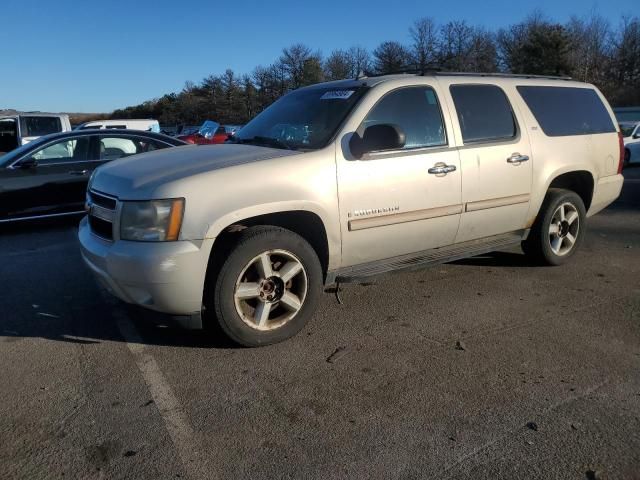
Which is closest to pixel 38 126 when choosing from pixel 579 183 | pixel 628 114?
pixel 579 183

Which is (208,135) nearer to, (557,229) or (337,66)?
(557,229)

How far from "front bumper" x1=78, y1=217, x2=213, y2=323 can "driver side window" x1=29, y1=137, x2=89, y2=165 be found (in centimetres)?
513

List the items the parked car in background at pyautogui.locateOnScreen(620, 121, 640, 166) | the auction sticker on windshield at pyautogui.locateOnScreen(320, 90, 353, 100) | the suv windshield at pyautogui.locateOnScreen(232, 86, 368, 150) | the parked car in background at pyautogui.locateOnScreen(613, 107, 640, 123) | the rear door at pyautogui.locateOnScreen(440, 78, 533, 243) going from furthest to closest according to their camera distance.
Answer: the parked car in background at pyautogui.locateOnScreen(613, 107, 640, 123), the parked car in background at pyautogui.locateOnScreen(620, 121, 640, 166), the rear door at pyautogui.locateOnScreen(440, 78, 533, 243), the auction sticker on windshield at pyautogui.locateOnScreen(320, 90, 353, 100), the suv windshield at pyautogui.locateOnScreen(232, 86, 368, 150)

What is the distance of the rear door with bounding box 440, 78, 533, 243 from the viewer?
14.9ft

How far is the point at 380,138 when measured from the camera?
3.94 meters

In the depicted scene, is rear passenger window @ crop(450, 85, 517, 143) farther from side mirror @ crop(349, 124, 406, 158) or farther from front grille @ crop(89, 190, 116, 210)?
front grille @ crop(89, 190, 116, 210)

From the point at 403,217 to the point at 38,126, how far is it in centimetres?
1334

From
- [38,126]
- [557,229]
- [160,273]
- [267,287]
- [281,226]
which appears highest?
[38,126]

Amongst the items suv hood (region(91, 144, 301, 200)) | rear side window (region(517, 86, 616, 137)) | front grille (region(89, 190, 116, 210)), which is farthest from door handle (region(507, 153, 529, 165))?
front grille (region(89, 190, 116, 210))

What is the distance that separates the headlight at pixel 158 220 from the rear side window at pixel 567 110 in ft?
11.6

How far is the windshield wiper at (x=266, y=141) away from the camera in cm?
417

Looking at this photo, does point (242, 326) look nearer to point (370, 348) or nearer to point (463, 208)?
point (370, 348)

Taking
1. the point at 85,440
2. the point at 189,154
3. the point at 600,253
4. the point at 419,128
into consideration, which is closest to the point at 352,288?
the point at 419,128

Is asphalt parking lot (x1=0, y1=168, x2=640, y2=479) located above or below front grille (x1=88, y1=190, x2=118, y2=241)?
below
